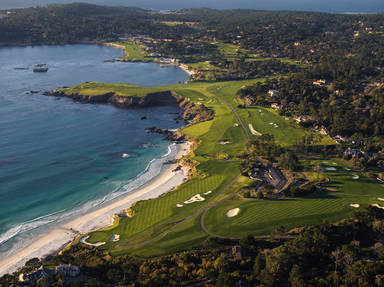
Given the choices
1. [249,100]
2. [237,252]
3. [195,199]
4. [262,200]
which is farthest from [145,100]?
[237,252]

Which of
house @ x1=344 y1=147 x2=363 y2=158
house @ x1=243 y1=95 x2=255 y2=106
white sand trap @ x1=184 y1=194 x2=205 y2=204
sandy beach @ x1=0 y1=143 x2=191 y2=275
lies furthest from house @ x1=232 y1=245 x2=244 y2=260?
house @ x1=243 y1=95 x2=255 y2=106

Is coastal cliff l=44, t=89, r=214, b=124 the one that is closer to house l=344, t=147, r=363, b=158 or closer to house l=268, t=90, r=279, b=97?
house l=268, t=90, r=279, b=97

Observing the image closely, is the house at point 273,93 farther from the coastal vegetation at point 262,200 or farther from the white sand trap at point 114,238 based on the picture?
the white sand trap at point 114,238

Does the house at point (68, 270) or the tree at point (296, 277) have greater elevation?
the tree at point (296, 277)

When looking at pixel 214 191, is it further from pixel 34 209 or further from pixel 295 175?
pixel 34 209

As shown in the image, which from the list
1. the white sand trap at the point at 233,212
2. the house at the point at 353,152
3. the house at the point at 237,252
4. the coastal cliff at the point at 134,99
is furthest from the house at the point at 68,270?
the coastal cliff at the point at 134,99

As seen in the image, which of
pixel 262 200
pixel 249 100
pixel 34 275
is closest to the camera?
pixel 34 275

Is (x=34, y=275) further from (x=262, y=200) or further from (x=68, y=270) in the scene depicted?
(x=262, y=200)

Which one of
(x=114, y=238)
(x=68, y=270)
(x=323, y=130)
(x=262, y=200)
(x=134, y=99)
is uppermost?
(x=134, y=99)
